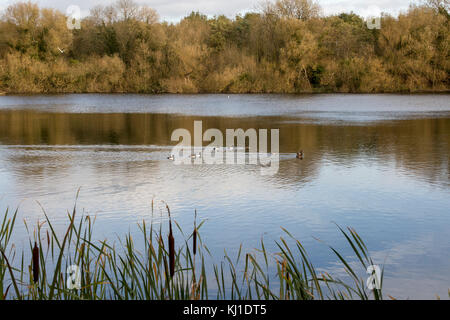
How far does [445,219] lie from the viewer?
292 inches

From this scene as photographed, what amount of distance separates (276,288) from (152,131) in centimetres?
1395

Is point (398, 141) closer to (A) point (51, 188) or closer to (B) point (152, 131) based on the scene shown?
(B) point (152, 131)

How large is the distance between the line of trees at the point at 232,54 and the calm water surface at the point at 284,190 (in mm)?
31098

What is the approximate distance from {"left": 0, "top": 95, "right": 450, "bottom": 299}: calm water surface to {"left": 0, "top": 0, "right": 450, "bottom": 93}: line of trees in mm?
31098

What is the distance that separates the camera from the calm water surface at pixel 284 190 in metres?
6.50

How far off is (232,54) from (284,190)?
44773 mm

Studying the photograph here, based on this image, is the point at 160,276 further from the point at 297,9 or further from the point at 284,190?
the point at 297,9

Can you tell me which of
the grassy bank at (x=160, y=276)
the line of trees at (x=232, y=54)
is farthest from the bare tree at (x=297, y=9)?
the grassy bank at (x=160, y=276)

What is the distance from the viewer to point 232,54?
5284cm

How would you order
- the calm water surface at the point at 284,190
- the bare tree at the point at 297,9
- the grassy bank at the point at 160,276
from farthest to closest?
the bare tree at the point at 297,9 < the calm water surface at the point at 284,190 < the grassy bank at the point at 160,276

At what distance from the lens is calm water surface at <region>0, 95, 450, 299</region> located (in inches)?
256

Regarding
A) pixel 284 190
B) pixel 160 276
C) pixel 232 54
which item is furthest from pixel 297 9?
pixel 160 276

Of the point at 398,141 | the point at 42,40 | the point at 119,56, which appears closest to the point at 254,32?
the point at 119,56

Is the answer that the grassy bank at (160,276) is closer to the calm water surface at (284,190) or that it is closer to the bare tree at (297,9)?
the calm water surface at (284,190)
